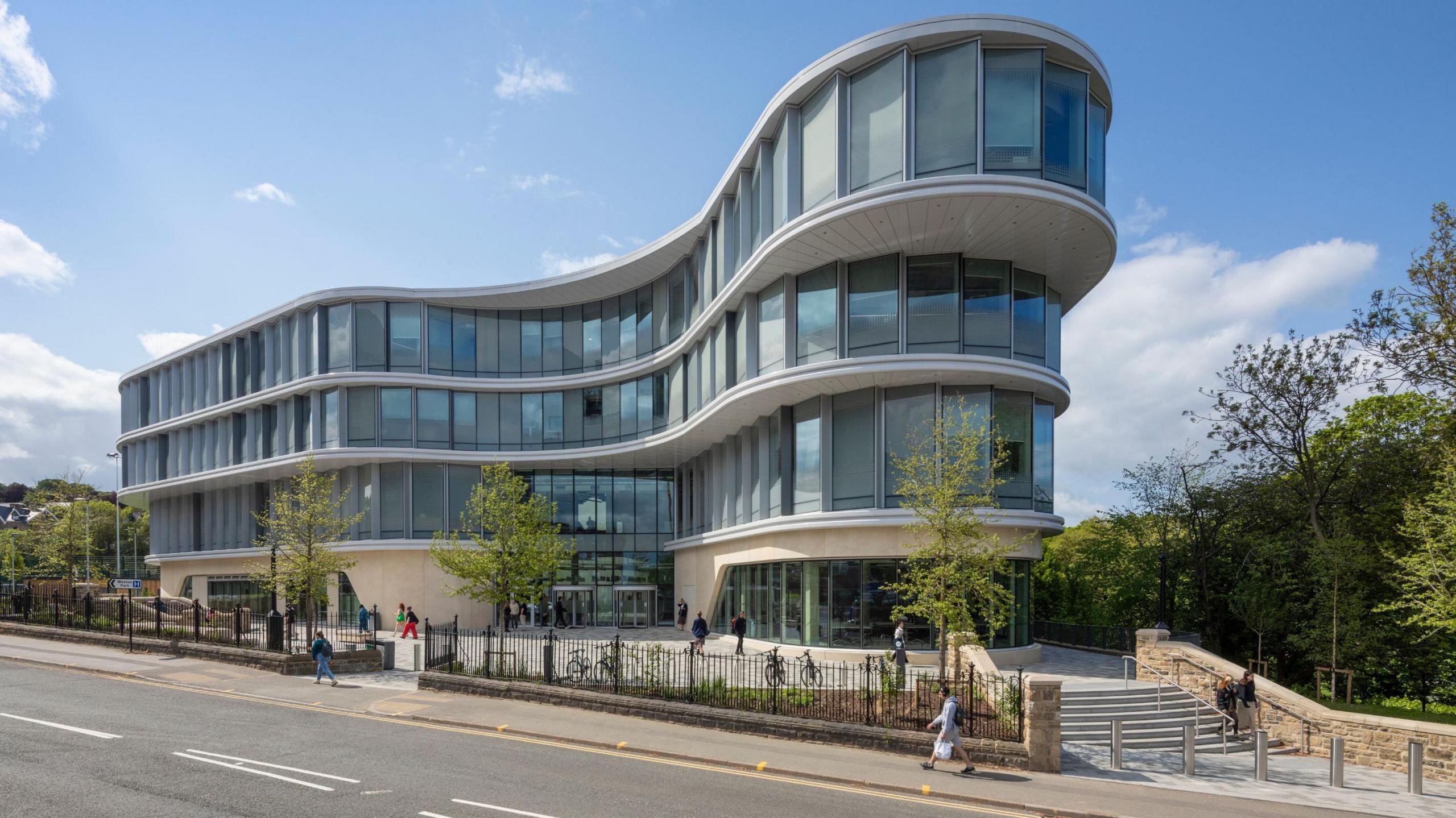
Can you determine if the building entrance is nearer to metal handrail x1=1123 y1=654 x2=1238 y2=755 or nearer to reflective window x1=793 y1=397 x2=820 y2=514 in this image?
reflective window x1=793 y1=397 x2=820 y2=514

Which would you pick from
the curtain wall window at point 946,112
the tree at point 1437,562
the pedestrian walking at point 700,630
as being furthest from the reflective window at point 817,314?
the tree at point 1437,562

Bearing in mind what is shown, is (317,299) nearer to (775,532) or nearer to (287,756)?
(775,532)

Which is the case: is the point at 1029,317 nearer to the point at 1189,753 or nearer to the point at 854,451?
the point at 854,451

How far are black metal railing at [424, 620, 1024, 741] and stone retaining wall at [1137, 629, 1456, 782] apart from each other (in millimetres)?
6979

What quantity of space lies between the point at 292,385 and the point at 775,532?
30302mm

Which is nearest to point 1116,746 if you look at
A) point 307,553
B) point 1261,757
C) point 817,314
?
point 1261,757

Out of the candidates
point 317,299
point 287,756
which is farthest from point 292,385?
point 287,756

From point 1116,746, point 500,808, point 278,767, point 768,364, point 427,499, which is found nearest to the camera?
point 500,808

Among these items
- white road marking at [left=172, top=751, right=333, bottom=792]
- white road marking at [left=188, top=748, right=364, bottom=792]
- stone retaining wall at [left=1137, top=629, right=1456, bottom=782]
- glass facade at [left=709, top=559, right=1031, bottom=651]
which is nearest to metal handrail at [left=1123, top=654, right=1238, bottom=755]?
stone retaining wall at [left=1137, top=629, right=1456, bottom=782]

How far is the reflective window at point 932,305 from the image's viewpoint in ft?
83.7

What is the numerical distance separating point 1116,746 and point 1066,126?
1662 cm

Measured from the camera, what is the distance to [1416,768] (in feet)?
53.8

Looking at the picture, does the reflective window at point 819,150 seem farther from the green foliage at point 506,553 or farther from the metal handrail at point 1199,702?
the metal handrail at point 1199,702

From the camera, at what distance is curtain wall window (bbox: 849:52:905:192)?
2381cm
